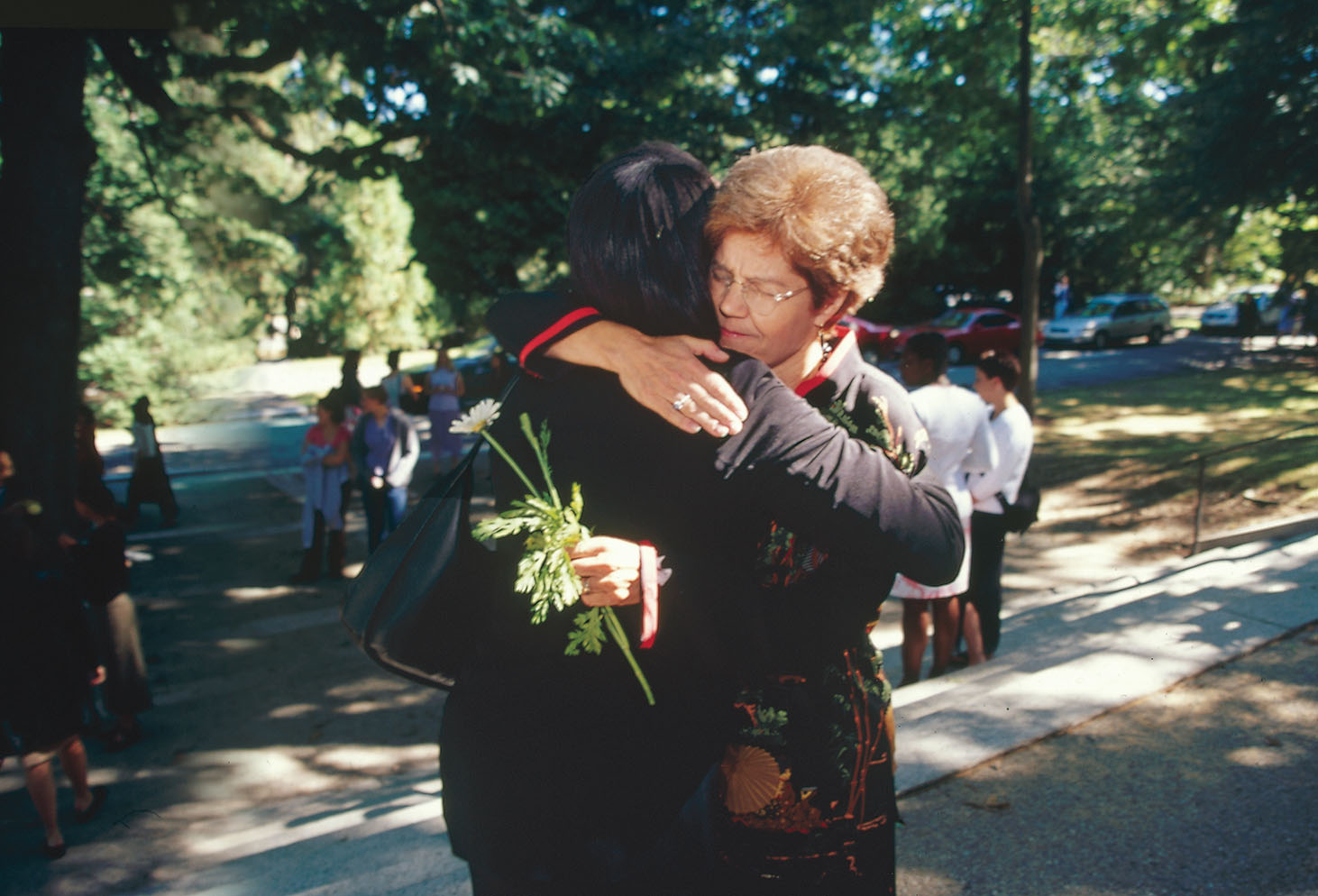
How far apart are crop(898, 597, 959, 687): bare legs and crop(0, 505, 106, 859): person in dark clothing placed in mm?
4479

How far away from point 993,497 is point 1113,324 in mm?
26613

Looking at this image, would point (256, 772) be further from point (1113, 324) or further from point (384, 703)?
point (1113, 324)

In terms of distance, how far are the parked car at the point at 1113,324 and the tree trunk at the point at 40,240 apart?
93.2 ft

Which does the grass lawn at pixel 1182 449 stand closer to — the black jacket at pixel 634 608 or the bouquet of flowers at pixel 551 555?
the black jacket at pixel 634 608

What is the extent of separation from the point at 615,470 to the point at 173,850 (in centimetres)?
424

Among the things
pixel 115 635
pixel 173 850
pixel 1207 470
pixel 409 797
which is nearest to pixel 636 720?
pixel 409 797

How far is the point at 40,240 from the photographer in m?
6.39

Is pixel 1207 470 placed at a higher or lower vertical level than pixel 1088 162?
lower

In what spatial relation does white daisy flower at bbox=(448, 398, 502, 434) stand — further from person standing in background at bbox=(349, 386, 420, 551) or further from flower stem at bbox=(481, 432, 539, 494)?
person standing in background at bbox=(349, 386, 420, 551)

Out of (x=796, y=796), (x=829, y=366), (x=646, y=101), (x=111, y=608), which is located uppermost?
(x=646, y=101)

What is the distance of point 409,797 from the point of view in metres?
4.23

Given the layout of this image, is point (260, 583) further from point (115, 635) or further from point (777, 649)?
point (777, 649)

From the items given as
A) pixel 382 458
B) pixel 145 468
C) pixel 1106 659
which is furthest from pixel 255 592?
pixel 1106 659

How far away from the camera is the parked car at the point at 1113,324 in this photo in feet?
92.7
